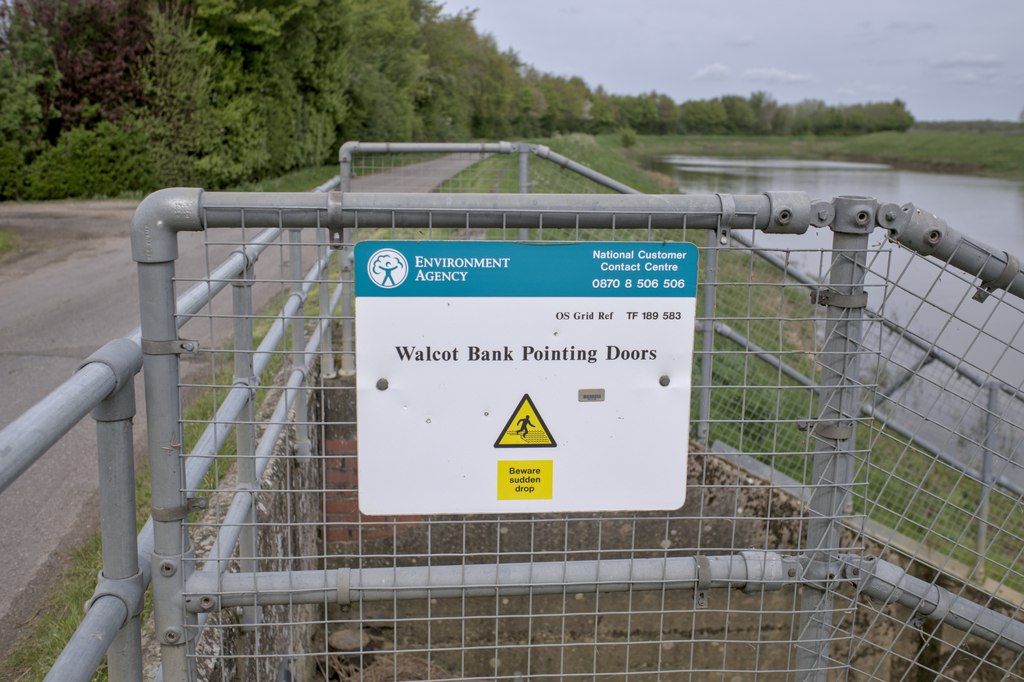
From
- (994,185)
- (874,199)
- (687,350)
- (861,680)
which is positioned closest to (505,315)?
(687,350)

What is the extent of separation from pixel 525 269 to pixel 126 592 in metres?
1.08

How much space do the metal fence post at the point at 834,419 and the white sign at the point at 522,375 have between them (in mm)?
366

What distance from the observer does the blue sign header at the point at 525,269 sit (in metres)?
2.04

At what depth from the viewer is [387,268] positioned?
2043mm

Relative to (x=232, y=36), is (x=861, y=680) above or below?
below

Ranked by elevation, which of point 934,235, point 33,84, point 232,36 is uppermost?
point 232,36

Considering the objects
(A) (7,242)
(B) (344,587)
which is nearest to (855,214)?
(B) (344,587)

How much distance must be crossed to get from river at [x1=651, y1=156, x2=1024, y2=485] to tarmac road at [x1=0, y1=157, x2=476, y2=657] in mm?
1878

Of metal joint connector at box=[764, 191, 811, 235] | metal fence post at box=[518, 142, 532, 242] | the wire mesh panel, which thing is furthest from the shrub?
metal joint connector at box=[764, 191, 811, 235]

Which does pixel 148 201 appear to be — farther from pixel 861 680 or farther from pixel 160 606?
pixel 861 680

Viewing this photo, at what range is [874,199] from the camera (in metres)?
2.20

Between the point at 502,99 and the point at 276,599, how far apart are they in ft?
243

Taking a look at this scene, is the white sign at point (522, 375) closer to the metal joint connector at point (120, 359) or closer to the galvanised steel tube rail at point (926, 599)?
the metal joint connector at point (120, 359)

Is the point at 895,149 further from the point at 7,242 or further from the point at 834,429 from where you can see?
the point at 834,429
